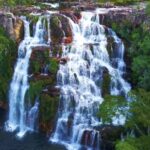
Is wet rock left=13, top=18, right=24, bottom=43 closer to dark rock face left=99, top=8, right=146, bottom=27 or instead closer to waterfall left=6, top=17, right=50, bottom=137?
waterfall left=6, top=17, right=50, bottom=137

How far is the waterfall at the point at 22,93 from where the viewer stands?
42344mm

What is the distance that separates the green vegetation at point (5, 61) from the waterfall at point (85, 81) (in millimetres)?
4576

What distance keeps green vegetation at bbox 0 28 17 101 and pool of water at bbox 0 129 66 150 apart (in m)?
4.72

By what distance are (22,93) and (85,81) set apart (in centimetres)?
535

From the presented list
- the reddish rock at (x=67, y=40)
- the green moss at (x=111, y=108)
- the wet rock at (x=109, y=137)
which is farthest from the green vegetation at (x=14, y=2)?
the green moss at (x=111, y=108)

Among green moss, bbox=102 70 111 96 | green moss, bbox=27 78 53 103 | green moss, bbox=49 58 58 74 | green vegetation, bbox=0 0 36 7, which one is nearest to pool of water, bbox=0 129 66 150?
green moss, bbox=27 78 53 103

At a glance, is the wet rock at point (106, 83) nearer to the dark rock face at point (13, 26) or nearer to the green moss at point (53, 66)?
the green moss at point (53, 66)

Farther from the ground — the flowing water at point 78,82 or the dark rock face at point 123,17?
the dark rock face at point 123,17

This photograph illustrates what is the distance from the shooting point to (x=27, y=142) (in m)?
39.6

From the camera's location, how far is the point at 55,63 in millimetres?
43219

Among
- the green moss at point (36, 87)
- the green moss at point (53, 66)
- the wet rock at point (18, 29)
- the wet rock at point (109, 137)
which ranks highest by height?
the wet rock at point (18, 29)

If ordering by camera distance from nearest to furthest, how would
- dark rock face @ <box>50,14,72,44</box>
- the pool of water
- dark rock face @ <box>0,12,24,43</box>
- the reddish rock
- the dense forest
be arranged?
the dense forest
the pool of water
the reddish rock
dark rock face @ <box>50,14,72,44</box>
dark rock face @ <box>0,12,24,43</box>

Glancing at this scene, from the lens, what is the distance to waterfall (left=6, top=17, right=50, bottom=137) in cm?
4234

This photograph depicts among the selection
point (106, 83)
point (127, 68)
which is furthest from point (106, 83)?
point (127, 68)
